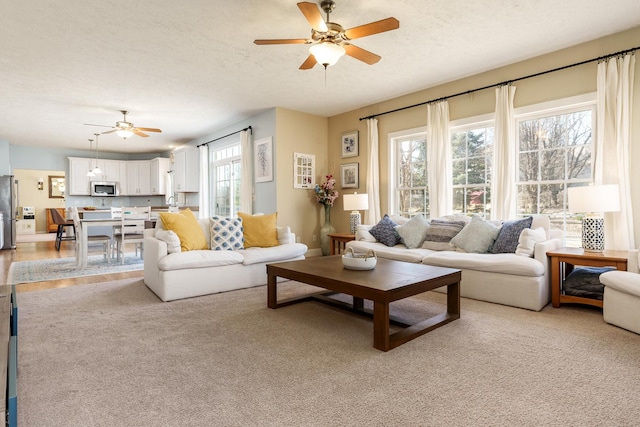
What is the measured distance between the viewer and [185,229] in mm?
4152

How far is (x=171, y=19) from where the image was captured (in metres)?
3.25

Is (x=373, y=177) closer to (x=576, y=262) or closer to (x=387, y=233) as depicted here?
(x=387, y=233)

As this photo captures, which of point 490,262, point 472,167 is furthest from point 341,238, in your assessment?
point 490,262

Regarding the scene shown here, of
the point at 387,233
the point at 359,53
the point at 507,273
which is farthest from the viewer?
the point at 387,233

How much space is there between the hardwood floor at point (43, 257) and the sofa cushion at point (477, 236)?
165 inches

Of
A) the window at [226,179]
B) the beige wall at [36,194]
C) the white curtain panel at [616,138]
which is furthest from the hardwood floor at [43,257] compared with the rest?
the white curtain panel at [616,138]

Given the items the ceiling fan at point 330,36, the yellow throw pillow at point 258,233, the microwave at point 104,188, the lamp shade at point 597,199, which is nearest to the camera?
the ceiling fan at point 330,36

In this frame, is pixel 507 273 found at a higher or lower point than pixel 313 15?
lower

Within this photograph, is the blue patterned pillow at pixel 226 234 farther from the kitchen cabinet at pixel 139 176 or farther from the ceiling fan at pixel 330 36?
the kitchen cabinet at pixel 139 176

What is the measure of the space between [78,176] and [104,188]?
715mm

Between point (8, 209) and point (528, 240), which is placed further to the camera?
point (8, 209)

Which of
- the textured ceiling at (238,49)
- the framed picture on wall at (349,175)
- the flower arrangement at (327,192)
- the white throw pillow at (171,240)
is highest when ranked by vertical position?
the textured ceiling at (238,49)

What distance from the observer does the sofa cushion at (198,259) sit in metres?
3.62

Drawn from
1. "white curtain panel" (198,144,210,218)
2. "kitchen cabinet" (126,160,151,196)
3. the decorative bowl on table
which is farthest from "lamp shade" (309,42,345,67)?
"kitchen cabinet" (126,160,151,196)
